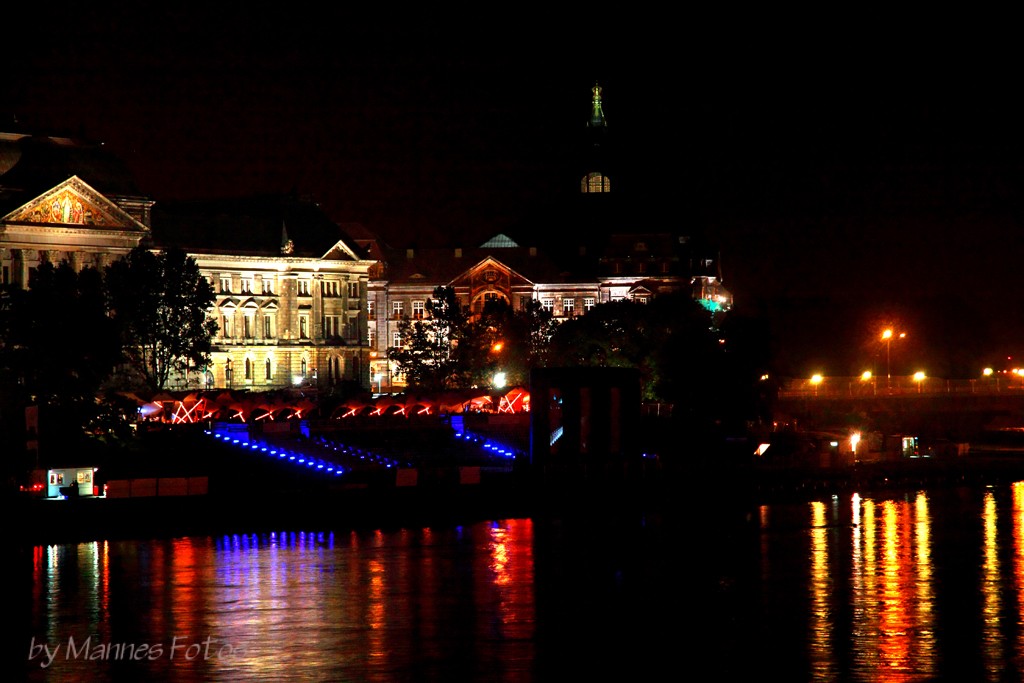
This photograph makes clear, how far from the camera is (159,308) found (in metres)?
141

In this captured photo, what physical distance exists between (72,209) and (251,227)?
102 feet

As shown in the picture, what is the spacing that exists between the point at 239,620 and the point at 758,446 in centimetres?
6627

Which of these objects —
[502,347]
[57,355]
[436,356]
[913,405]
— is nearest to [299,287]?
[436,356]

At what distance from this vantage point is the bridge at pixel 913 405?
155m

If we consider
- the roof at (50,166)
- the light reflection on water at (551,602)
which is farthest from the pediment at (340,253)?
the light reflection on water at (551,602)

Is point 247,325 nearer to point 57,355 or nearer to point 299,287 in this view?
point 299,287

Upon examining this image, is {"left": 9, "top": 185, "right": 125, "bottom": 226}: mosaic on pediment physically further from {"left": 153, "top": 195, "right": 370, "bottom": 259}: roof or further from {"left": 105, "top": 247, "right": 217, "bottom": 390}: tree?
{"left": 153, "top": 195, "right": 370, "bottom": 259}: roof

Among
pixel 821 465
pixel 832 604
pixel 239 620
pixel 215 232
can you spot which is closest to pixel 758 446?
pixel 821 465

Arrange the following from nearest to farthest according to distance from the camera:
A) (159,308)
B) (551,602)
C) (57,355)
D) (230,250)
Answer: (551,602)
(57,355)
(159,308)
(230,250)

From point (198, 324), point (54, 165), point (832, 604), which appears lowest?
point (832, 604)

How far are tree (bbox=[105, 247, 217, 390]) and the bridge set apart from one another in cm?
4927

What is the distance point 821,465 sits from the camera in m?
108

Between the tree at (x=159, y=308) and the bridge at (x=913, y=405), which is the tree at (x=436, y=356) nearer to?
the tree at (x=159, y=308)

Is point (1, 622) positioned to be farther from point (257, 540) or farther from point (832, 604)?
point (832, 604)
